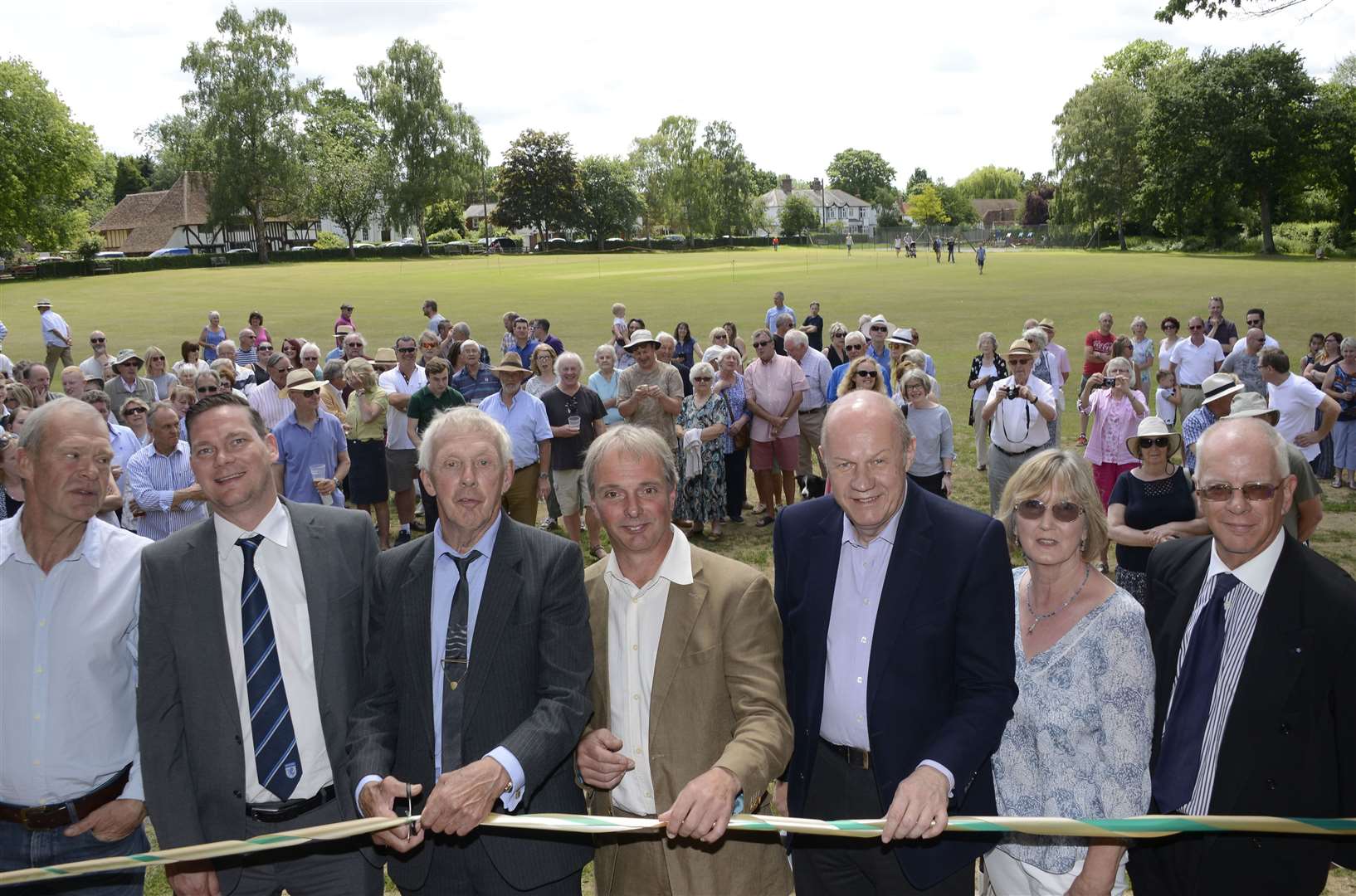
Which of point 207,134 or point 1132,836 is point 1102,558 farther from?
point 207,134

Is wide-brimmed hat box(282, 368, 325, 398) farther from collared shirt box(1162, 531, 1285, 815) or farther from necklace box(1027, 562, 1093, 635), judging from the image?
collared shirt box(1162, 531, 1285, 815)

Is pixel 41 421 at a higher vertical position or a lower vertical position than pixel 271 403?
higher

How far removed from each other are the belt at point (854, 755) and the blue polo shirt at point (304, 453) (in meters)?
6.90

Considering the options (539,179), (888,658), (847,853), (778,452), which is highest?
(539,179)

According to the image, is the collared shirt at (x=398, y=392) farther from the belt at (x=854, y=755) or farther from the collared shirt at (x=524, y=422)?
the belt at (x=854, y=755)

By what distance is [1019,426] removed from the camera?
→ 360 inches

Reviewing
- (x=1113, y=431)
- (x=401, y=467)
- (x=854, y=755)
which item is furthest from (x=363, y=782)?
(x=401, y=467)

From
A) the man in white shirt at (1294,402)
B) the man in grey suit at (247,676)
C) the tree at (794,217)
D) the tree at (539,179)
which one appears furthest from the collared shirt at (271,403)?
the tree at (794,217)

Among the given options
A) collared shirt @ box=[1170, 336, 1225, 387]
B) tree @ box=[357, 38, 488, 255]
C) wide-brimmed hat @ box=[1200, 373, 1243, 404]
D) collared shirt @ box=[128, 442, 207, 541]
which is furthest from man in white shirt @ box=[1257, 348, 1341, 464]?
tree @ box=[357, 38, 488, 255]

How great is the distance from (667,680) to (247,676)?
1.39 m

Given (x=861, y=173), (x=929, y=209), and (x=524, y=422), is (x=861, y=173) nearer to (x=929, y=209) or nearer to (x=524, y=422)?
(x=929, y=209)

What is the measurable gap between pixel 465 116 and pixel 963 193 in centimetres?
10956

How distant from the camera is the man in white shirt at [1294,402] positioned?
1048cm

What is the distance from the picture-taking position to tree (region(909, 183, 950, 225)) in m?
140
